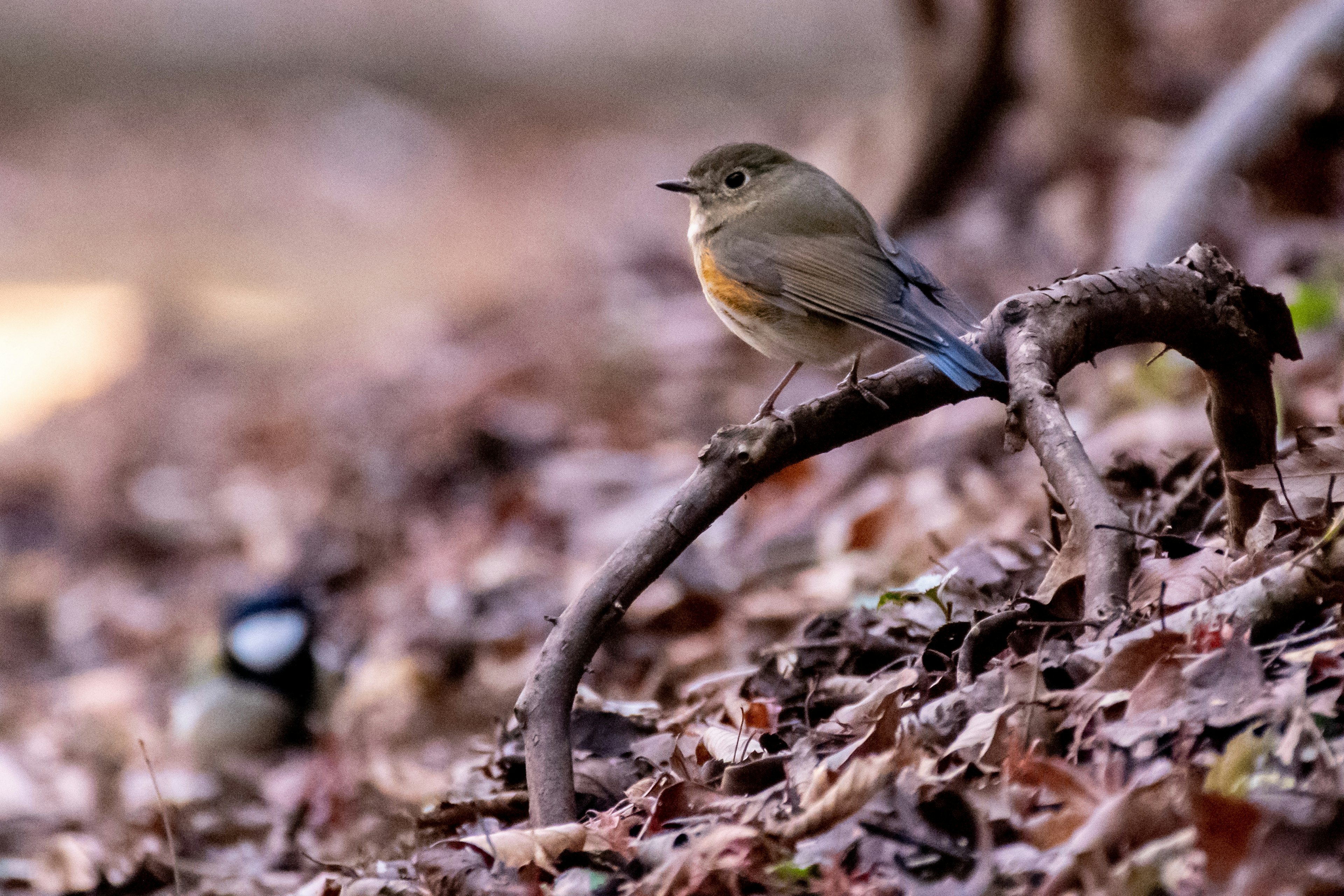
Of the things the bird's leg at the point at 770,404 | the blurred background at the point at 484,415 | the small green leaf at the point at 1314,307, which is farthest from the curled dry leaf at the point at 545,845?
the small green leaf at the point at 1314,307

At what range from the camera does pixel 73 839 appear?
3957mm

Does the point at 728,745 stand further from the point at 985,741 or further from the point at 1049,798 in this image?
the point at 1049,798

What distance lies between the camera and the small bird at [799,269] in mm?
2797

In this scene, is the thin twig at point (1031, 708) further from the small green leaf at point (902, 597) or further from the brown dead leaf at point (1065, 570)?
the small green leaf at point (902, 597)

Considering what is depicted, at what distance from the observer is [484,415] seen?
7121mm

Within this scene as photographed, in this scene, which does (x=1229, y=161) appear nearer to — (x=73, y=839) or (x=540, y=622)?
(x=540, y=622)

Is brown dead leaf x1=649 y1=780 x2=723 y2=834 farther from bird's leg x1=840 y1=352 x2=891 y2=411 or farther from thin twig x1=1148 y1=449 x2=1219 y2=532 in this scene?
thin twig x1=1148 y1=449 x2=1219 y2=532

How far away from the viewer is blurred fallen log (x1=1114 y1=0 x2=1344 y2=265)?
18.5ft

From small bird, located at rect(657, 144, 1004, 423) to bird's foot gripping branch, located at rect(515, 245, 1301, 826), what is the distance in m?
0.19

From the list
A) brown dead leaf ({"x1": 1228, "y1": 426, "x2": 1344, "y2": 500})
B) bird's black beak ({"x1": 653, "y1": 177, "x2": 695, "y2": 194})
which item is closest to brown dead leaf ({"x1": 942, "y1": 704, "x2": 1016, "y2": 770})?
brown dead leaf ({"x1": 1228, "y1": 426, "x2": 1344, "y2": 500})

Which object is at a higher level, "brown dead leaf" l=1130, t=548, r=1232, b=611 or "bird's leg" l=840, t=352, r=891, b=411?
"bird's leg" l=840, t=352, r=891, b=411

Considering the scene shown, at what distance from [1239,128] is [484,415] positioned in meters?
3.75

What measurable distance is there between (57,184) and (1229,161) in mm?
13380

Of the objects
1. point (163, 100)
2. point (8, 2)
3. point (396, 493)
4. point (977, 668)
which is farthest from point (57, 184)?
point (977, 668)
